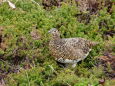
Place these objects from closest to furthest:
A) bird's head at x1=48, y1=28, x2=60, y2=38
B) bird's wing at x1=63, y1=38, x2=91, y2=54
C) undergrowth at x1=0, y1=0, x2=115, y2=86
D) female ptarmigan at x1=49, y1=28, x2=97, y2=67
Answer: undergrowth at x1=0, y1=0, x2=115, y2=86 → female ptarmigan at x1=49, y1=28, x2=97, y2=67 → bird's wing at x1=63, y1=38, x2=91, y2=54 → bird's head at x1=48, y1=28, x2=60, y2=38

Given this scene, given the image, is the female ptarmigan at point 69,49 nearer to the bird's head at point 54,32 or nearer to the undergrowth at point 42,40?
the bird's head at point 54,32

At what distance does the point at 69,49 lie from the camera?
6.04 m

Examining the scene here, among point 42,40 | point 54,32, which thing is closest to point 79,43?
point 54,32

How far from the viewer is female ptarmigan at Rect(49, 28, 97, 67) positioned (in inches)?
237

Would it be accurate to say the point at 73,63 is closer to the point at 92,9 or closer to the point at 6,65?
the point at 6,65

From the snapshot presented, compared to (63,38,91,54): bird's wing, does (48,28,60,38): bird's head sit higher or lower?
higher

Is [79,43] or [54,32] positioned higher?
[54,32]

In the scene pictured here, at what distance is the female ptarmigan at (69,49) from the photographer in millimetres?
6008

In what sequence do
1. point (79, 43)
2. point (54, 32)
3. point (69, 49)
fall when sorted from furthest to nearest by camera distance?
point (54, 32) → point (79, 43) → point (69, 49)

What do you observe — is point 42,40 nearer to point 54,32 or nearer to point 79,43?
point 54,32

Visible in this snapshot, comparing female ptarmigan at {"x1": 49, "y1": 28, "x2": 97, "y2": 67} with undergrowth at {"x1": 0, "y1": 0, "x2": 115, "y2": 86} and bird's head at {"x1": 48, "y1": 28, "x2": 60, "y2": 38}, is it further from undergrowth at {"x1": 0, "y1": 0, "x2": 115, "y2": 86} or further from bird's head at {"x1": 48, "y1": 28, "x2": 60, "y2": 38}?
undergrowth at {"x1": 0, "y1": 0, "x2": 115, "y2": 86}

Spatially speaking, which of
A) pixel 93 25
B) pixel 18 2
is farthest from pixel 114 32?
pixel 18 2

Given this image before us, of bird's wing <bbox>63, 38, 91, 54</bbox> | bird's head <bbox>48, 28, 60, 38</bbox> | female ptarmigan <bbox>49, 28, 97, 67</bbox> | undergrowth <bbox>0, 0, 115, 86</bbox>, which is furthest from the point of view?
bird's head <bbox>48, 28, 60, 38</bbox>

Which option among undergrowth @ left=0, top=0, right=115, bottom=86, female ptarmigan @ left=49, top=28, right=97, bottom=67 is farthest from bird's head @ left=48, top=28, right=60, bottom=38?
undergrowth @ left=0, top=0, right=115, bottom=86
